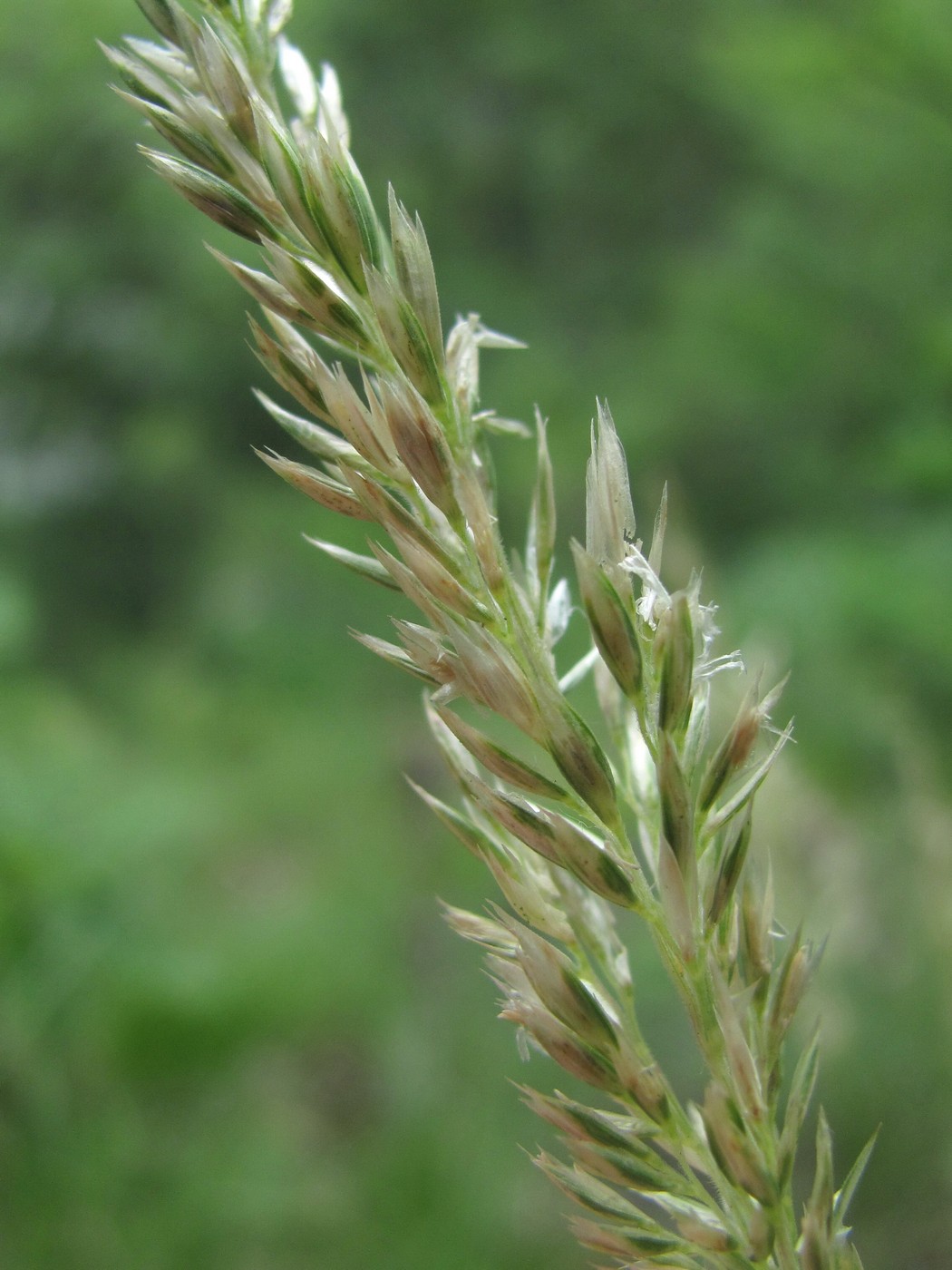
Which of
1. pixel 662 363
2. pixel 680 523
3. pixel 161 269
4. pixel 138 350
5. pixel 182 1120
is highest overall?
pixel 662 363

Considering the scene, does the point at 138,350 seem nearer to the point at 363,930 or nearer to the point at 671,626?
the point at 363,930

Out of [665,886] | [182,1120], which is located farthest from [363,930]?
[665,886]

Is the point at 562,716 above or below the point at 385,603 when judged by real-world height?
below

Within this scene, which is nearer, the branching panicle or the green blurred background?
the branching panicle

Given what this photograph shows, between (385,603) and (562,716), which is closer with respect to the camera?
(562,716)
